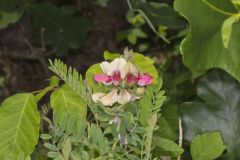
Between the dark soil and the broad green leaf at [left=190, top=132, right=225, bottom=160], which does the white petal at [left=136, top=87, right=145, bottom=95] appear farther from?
the dark soil

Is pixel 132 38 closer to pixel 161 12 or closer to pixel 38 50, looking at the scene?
pixel 38 50

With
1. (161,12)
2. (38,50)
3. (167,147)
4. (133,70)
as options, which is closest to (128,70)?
(133,70)

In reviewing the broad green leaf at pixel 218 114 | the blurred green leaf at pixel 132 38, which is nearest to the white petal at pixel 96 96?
the broad green leaf at pixel 218 114

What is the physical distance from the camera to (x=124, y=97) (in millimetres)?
869

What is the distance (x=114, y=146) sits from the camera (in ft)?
2.73

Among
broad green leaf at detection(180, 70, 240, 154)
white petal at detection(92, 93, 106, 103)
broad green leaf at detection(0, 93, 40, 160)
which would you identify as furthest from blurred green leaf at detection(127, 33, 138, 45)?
white petal at detection(92, 93, 106, 103)

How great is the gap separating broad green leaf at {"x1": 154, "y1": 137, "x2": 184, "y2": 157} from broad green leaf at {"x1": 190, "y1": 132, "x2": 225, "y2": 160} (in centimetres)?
3

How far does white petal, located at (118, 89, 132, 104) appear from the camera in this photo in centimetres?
87

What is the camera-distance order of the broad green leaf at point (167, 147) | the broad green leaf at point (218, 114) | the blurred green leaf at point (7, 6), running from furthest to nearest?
the blurred green leaf at point (7, 6) → the broad green leaf at point (218, 114) → the broad green leaf at point (167, 147)

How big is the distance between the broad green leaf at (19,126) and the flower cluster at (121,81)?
16 centimetres

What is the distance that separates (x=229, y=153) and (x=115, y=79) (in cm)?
33

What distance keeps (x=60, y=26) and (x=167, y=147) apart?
119 centimetres

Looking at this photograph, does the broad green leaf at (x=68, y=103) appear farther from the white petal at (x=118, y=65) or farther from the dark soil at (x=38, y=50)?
the dark soil at (x=38, y=50)

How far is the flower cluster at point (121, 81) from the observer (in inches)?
34.2
